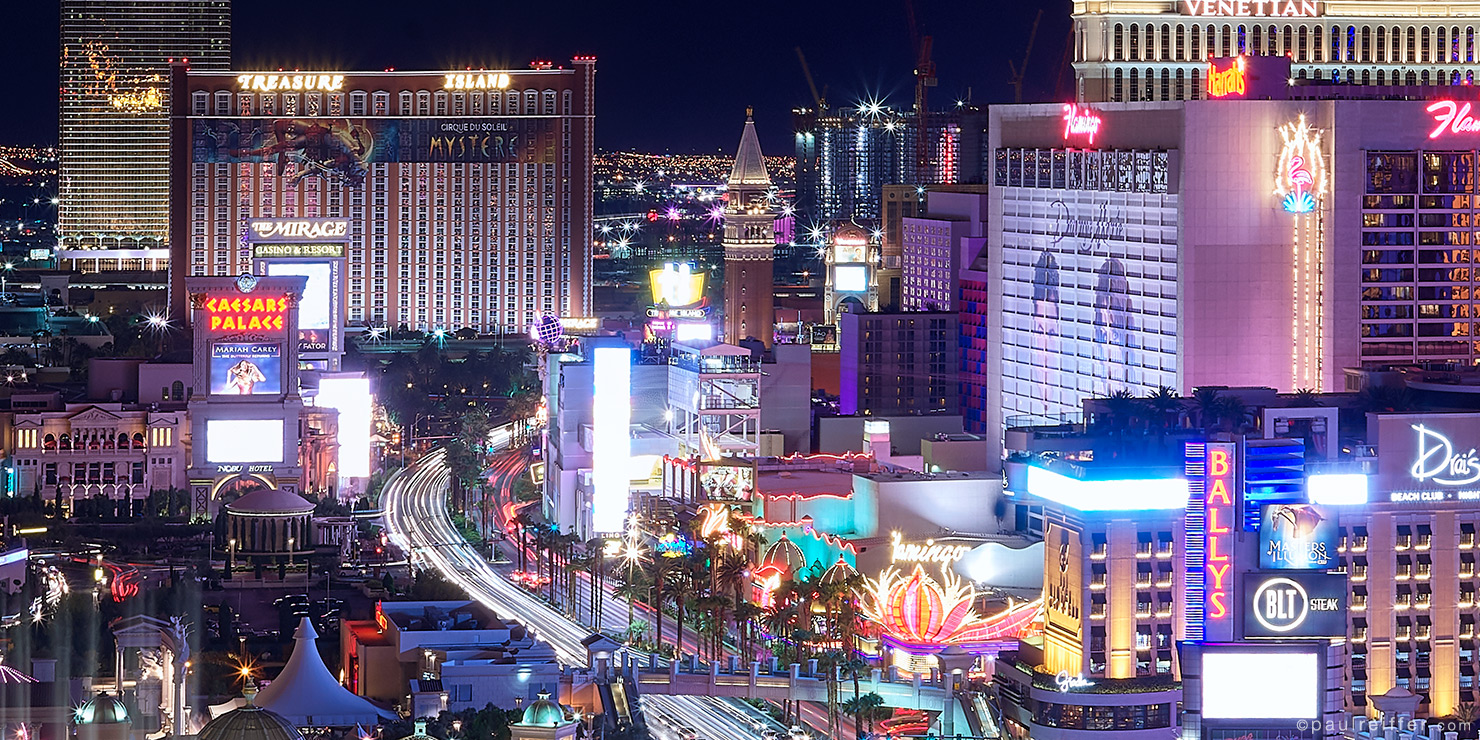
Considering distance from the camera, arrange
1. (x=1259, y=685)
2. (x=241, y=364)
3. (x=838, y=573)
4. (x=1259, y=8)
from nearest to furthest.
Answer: (x=1259, y=685), (x=838, y=573), (x=241, y=364), (x=1259, y=8)

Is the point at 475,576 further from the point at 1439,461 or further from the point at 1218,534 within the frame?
the point at 1439,461

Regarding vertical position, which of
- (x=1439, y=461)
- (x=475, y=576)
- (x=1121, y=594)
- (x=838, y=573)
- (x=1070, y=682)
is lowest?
(x=1070, y=682)

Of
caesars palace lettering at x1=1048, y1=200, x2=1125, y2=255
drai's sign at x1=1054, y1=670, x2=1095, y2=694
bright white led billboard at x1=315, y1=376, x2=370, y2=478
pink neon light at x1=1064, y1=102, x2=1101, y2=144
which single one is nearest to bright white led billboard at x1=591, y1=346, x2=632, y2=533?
bright white led billboard at x1=315, y1=376, x2=370, y2=478

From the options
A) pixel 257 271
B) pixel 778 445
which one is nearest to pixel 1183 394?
pixel 778 445

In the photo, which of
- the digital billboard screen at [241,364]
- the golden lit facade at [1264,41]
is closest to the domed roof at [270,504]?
the digital billboard screen at [241,364]

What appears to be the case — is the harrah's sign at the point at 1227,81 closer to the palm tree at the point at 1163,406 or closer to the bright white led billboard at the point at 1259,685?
the palm tree at the point at 1163,406

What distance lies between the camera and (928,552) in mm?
118500

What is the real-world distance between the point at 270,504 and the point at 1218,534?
55580 mm

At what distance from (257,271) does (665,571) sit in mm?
67568

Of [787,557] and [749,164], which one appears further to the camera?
[749,164]

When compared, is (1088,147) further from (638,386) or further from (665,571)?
(665,571)

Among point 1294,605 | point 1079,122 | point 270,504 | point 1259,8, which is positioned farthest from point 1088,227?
point 1294,605

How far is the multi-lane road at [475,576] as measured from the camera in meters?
100

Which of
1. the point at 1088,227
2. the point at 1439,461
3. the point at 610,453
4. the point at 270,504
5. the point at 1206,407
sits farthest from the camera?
the point at 1088,227
